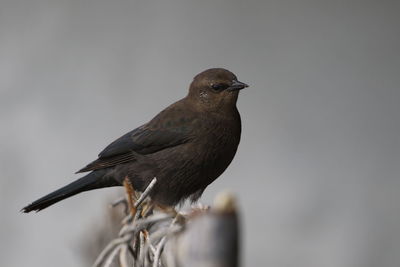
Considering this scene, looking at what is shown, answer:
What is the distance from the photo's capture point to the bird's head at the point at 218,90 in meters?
3.02

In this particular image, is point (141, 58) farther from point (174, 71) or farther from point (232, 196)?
point (232, 196)

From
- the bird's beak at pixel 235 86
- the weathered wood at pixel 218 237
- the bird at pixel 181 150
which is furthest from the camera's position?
the bird's beak at pixel 235 86

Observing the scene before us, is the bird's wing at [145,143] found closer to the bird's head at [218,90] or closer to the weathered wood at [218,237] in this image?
the bird's head at [218,90]

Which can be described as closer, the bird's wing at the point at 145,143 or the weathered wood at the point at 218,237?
the weathered wood at the point at 218,237

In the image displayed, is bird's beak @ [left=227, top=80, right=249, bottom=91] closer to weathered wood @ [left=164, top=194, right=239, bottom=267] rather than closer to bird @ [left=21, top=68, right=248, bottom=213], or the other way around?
bird @ [left=21, top=68, right=248, bottom=213]

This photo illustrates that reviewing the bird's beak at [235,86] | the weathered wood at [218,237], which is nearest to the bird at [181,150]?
the bird's beak at [235,86]

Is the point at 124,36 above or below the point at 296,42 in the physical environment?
above

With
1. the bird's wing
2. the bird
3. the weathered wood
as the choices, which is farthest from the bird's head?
the weathered wood

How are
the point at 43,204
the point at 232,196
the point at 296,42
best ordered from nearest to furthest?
the point at 232,196
the point at 43,204
the point at 296,42

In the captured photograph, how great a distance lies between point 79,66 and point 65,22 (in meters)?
0.34

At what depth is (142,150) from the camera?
3111mm

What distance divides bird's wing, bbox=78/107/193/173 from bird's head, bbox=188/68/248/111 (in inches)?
4.6

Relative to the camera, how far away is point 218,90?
3.04m

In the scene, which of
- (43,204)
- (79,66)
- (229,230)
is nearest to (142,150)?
(43,204)
